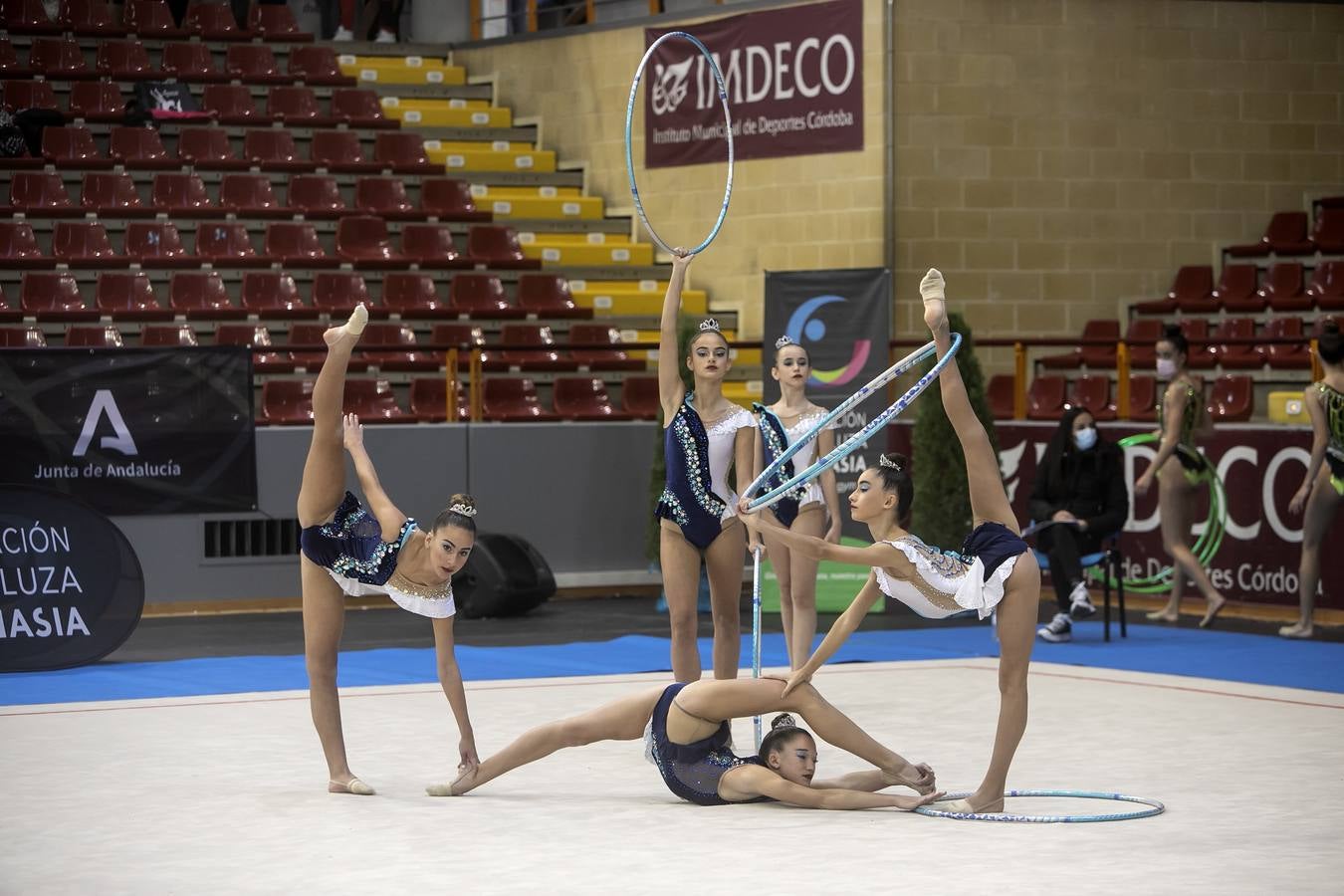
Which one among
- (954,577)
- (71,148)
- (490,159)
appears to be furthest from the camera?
(490,159)

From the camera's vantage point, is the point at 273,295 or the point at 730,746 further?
the point at 273,295

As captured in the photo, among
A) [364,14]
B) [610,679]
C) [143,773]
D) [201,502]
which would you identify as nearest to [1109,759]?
[610,679]

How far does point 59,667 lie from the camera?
1007 centimetres

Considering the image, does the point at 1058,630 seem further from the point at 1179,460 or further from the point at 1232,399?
the point at 1232,399

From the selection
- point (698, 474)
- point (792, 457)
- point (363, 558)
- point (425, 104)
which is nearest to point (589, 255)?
point (425, 104)

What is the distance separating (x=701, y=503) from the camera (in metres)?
7.38

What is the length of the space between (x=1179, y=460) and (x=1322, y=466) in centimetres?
99

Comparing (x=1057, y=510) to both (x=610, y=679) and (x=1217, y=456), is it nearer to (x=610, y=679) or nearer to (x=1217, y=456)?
(x=1217, y=456)

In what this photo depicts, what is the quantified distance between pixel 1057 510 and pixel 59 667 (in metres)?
5.85

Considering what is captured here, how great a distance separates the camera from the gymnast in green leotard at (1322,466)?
10.9 meters

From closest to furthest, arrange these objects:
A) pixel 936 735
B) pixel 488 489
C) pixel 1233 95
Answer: pixel 936 735 < pixel 488 489 < pixel 1233 95

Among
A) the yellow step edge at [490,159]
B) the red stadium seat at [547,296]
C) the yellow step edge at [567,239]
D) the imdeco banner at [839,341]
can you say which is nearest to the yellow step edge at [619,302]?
the red stadium seat at [547,296]

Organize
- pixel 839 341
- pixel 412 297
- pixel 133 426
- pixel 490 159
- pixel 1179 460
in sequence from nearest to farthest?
1. pixel 1179 460
2. pixel 133 426
3. pixel 839 341
4. pixel 412 297
5. pixel 490 159

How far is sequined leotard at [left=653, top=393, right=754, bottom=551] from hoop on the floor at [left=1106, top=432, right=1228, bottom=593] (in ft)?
17.5
